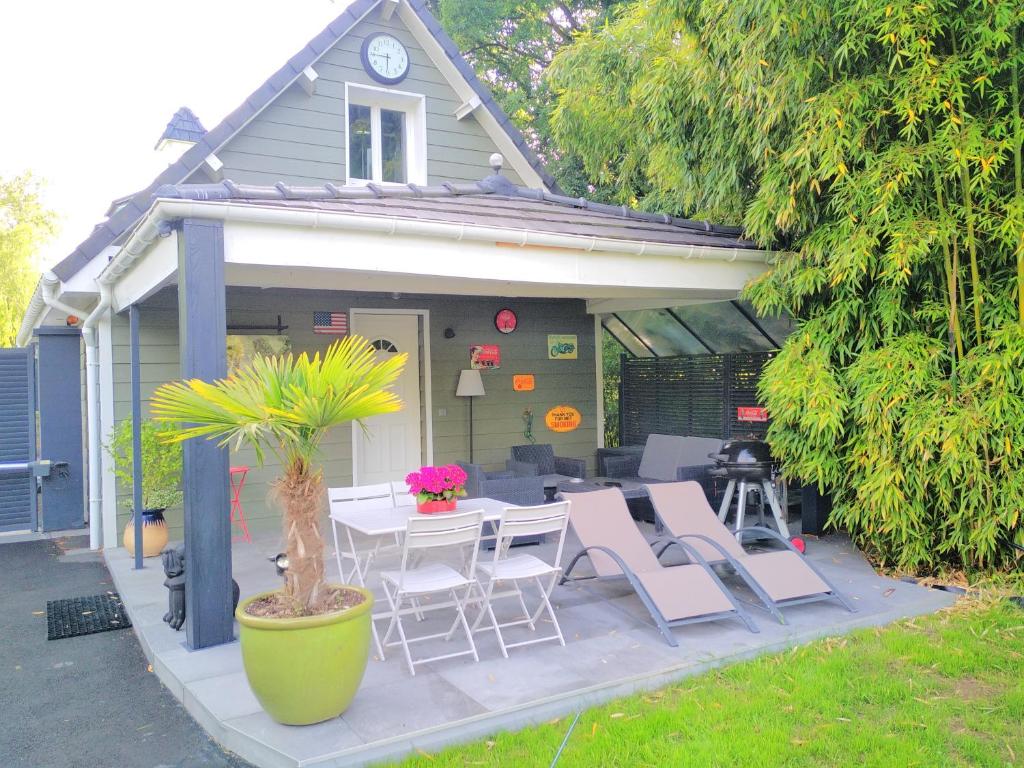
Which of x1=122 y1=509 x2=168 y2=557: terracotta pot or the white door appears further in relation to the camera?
the white door

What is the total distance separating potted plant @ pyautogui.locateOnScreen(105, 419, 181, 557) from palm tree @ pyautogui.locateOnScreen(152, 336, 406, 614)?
3.73 m

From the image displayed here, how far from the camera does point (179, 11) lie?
1747 centimetres

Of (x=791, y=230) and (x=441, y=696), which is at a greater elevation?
(x=791, y=230)

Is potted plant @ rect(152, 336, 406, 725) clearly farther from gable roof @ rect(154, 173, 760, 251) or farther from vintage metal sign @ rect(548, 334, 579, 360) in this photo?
vintage metal sign @ rect(548, 334, 579, 360)

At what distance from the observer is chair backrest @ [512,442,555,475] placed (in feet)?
30.3

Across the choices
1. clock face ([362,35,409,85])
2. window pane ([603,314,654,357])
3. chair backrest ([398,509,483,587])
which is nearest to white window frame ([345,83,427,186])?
clock face ([362,35,409,85])

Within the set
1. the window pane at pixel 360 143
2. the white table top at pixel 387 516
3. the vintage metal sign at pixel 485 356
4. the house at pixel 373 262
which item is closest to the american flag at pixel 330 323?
the house at pixel 373 262

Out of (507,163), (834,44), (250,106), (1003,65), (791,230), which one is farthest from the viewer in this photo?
(507,163)

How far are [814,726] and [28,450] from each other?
345 inches

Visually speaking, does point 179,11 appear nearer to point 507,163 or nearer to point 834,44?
point 507,163

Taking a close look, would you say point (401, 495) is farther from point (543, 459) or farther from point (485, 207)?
point (543, 459)

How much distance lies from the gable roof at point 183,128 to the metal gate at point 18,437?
3134 millimetres

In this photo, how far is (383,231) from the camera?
5.11 metres

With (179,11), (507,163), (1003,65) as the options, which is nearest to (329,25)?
(507,163)
